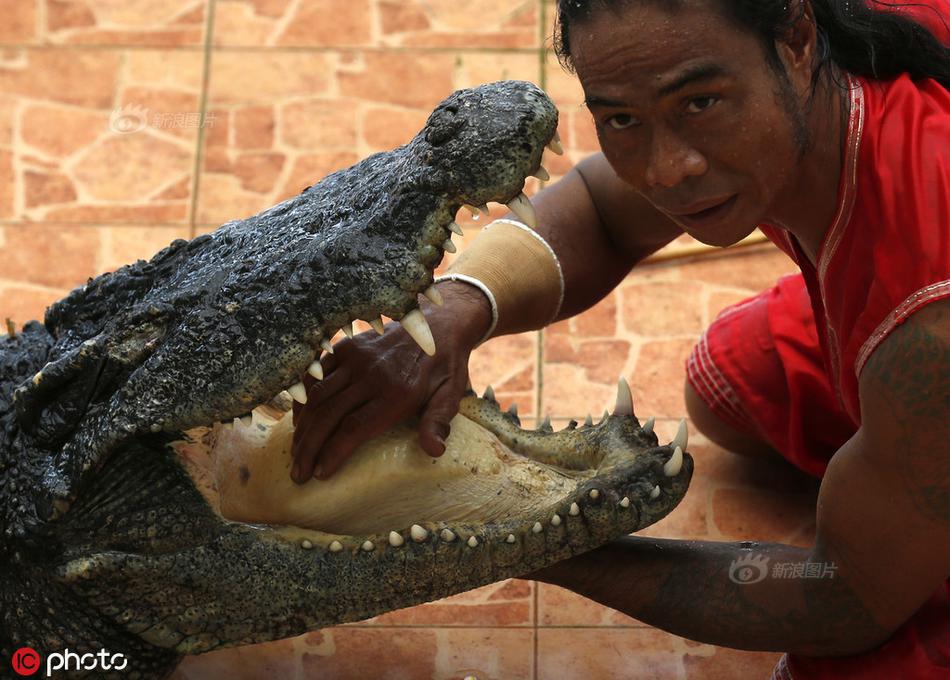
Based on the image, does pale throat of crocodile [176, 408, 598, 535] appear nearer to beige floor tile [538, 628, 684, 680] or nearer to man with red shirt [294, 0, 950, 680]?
man with red shirt [294, 0, 950, 680]

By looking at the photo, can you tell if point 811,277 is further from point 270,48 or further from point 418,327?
point 270,48

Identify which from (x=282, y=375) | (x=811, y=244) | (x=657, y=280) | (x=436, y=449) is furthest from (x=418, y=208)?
(x=657, y=280)

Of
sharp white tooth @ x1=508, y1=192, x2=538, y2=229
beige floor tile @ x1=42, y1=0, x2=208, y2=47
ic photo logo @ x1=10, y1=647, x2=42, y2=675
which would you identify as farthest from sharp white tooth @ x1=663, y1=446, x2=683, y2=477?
beige floor tile @ x1=42, y1=0, x2=208, y2=47

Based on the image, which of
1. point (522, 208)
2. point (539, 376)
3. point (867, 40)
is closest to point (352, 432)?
point (522, 208)

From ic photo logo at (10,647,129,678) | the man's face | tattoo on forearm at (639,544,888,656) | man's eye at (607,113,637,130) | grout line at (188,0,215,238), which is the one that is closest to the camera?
→ the man's face

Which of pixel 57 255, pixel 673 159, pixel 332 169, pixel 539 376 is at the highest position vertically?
pixel 673 159

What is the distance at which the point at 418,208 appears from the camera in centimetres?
211

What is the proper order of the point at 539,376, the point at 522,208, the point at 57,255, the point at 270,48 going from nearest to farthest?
1. the point at 522,208
2. the point at 539,376
3. the point at 57,255
4. the point at 270,48

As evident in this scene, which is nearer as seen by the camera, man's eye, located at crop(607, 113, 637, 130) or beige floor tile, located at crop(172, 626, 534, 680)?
man's eye, located at crop(607, 113, 637, 130)

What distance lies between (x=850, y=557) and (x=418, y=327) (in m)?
0.79

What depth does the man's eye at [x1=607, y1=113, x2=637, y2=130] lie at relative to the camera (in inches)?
81.2

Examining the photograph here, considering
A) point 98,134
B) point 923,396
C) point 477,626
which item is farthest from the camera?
point 98,134

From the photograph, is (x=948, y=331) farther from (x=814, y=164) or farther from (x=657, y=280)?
(x=657, y=280)

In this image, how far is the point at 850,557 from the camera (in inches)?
86.5
